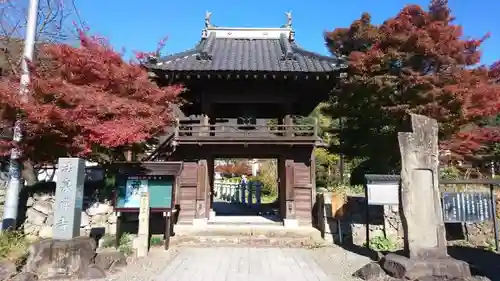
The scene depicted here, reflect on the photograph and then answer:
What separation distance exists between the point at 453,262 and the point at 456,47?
385 inches

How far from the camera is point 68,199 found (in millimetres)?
7035

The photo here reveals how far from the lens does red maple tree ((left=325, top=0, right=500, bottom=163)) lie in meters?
12.2

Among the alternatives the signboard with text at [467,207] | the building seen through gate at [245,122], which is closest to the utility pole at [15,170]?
the building seen through gate at [245,122]

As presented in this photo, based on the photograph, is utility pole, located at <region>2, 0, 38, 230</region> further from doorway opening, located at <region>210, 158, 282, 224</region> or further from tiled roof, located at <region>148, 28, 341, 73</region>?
doorway opening, located at <region>210, 158, 282, 224</region>

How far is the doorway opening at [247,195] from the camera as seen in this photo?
45.0 ft

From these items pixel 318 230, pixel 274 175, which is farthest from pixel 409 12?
pixel 274 175

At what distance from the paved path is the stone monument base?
1.02 m

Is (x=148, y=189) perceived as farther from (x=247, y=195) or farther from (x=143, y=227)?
(x=247, y=195)

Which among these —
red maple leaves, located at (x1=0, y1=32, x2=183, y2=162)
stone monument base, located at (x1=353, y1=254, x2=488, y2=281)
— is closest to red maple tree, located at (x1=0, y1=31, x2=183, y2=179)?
red maple leaves, located at (x1=0, y1=32, x2=183, y2=162)

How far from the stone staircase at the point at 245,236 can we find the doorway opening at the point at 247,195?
133cm

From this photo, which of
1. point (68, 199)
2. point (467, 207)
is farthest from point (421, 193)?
point (68, 199)

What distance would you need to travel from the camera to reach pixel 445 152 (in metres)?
13.9

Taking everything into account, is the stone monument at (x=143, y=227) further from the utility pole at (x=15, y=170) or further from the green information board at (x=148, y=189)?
the utility pole at (x=15, y=170)

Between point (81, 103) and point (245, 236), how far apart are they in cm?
632
